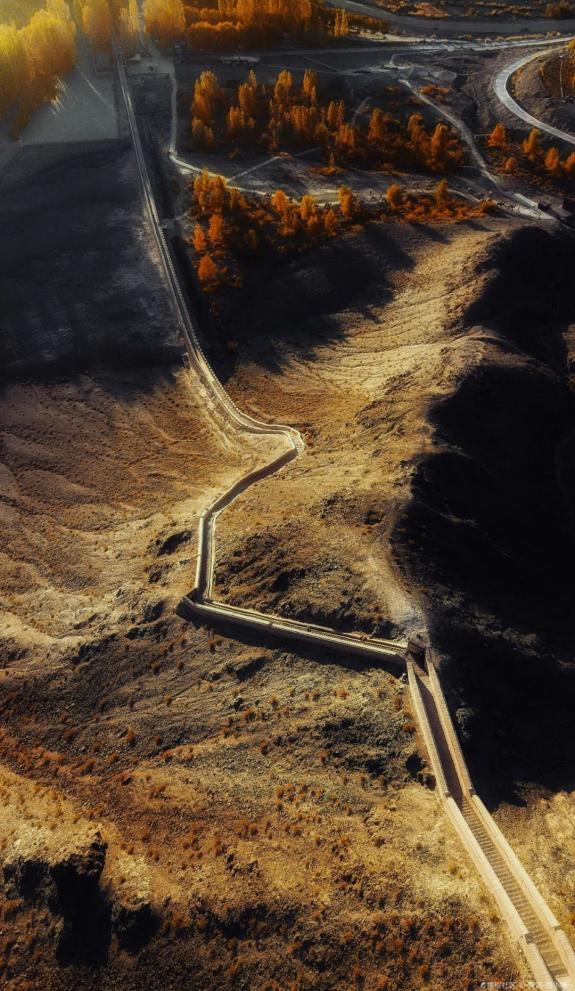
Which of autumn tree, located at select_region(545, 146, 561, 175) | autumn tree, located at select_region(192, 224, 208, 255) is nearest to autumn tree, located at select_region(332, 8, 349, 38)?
autumn tree, located at select_region(545, 146, 561, 175)

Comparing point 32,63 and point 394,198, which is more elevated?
point 32,63

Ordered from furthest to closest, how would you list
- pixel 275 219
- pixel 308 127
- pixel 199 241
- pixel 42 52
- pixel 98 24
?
pixel 98 24
pixel 42 52
pixel 308 127
pixel 275 219
pixel 199 241

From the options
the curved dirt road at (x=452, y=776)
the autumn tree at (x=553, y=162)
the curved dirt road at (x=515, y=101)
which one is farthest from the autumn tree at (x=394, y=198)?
the curved dirt road at (x=452, y=776)

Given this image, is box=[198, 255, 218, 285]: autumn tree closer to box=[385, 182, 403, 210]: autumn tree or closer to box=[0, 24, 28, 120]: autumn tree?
box=[385, 182, 403, 210]: autumn tree

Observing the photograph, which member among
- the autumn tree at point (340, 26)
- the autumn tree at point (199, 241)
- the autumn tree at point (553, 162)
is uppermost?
the autumn tree at point (340, 26)

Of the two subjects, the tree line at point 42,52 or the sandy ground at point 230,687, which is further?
the tree line at point 42,52

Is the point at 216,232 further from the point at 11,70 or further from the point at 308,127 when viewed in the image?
the point at 11,70

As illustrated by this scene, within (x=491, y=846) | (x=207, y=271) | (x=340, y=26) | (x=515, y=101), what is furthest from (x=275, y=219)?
(x=491, y=846)

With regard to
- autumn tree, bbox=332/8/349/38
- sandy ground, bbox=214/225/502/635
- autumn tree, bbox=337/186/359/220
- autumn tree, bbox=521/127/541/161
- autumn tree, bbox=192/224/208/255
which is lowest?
sandy ground, bbox=214/225/502/635

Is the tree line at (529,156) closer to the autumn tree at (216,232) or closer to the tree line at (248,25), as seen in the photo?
the autumn tree at (216,232)

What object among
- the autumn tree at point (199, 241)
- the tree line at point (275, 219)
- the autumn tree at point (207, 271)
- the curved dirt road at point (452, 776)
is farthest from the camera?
the autumn tree at point (199, 241)
